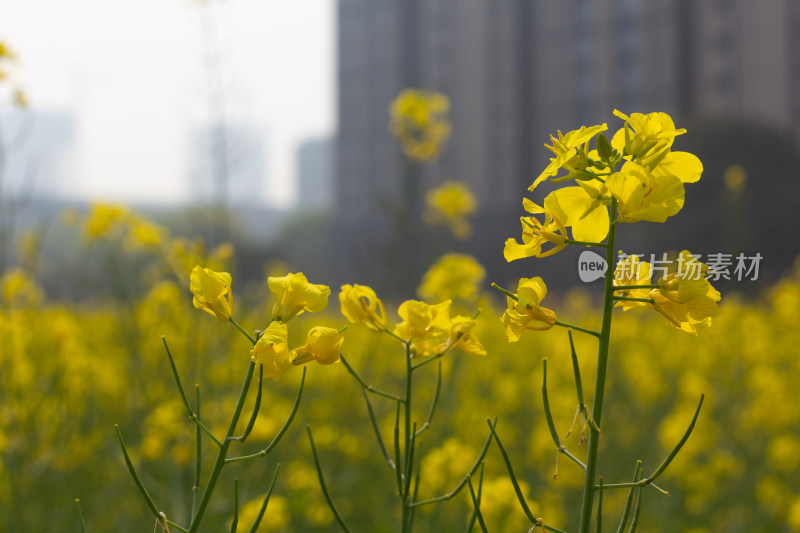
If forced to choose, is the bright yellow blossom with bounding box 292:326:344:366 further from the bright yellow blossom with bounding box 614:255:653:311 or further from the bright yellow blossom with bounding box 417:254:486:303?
the bright yellow blossom with bounding box 417:254:486:303

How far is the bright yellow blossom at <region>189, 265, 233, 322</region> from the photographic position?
47cm

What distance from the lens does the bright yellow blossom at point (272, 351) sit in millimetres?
442

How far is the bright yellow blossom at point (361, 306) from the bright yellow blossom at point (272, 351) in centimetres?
10

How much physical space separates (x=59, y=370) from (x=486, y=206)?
18823 mm

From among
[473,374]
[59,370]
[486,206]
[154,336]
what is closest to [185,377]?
[59,370]

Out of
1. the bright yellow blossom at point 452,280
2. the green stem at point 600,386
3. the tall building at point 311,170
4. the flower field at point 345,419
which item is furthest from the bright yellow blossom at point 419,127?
the tall building at point 311,170

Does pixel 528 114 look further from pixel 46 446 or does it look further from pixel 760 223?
pixel 46 446

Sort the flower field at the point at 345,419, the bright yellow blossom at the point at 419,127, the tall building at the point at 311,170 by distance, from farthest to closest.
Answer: the tall building at the point at 311,170
the bright yellow blossom at the point at 419,127
the flower field at the point at 345,419

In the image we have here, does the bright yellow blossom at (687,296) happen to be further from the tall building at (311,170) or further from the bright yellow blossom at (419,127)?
the tall building at (311,170)

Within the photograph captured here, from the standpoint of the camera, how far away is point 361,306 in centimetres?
55

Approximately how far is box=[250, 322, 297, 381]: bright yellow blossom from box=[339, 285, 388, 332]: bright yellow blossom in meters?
0.10

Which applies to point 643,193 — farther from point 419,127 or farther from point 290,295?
point 419,127

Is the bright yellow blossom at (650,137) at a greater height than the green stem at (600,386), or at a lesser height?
greater

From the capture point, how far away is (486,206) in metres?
19.8
